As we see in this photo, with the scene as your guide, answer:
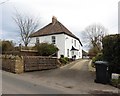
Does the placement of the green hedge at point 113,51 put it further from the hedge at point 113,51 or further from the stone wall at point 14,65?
the stone wall at point 14,65

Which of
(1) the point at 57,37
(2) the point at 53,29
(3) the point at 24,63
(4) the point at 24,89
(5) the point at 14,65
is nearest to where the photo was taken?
(4) the point at 24,89

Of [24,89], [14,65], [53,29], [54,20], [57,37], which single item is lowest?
[24,89]

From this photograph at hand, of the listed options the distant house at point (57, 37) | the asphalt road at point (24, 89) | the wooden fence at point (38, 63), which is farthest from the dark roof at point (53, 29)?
the asphalt road at point (24, 89)

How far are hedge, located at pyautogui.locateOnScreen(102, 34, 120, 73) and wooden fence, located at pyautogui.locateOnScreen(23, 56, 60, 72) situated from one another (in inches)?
273

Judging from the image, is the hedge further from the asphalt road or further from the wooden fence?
the asphalt road

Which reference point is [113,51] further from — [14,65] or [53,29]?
[53,29]

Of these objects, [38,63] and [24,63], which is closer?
[24,63]

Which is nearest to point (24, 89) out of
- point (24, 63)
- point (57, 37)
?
point (24, 63)

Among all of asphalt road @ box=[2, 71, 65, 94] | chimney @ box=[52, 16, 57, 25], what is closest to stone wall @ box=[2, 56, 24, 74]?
asphalt road @ box=[2, 71, 65, 94]

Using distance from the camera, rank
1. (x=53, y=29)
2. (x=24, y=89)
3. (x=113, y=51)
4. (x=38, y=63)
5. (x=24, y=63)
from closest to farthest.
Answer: (x=24, y=89)
(x=113, y=51)
(x=24, y=63)
(x=38, y=63)
(x=53, y=29)

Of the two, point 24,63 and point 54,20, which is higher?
point 54,20

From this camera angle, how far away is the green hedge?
63.3ft

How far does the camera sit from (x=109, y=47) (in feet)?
64.9

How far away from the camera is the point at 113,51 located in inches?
767
